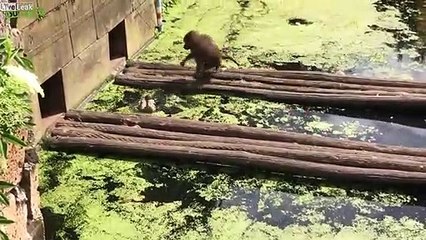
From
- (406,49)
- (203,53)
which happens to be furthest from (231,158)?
(406,49)

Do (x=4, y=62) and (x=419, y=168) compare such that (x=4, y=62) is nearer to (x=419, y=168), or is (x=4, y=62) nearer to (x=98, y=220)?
(x=98, y=220)

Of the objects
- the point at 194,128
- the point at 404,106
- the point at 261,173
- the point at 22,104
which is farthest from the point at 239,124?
the point at 22,104

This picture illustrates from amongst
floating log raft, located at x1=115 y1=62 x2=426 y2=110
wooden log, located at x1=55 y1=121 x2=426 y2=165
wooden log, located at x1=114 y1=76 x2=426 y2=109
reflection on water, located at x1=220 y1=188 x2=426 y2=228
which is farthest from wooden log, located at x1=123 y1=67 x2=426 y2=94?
reflection on water, located at x1=220 y1=188 x2=426 y2=228

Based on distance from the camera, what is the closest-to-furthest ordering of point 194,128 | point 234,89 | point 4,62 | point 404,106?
point 4,62
point 194,128
point 404,106
point 234,89

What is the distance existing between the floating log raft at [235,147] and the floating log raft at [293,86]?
34.3 inches

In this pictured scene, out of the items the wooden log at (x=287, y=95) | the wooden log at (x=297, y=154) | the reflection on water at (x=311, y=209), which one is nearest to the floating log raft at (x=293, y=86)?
the wooden log at (x=287, y=95)

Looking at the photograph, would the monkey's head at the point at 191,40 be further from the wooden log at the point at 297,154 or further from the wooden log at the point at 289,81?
the wooden log at the point at 297,154

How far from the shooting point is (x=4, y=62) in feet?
8.38

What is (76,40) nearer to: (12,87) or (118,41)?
(118,41)

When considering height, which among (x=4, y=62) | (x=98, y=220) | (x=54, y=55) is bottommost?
(x=98, y=220)

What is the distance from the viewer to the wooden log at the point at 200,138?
4.79 metres

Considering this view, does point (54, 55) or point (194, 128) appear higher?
point (54, 55)

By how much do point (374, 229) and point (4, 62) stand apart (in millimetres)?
2624

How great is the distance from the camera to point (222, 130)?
5.20m
